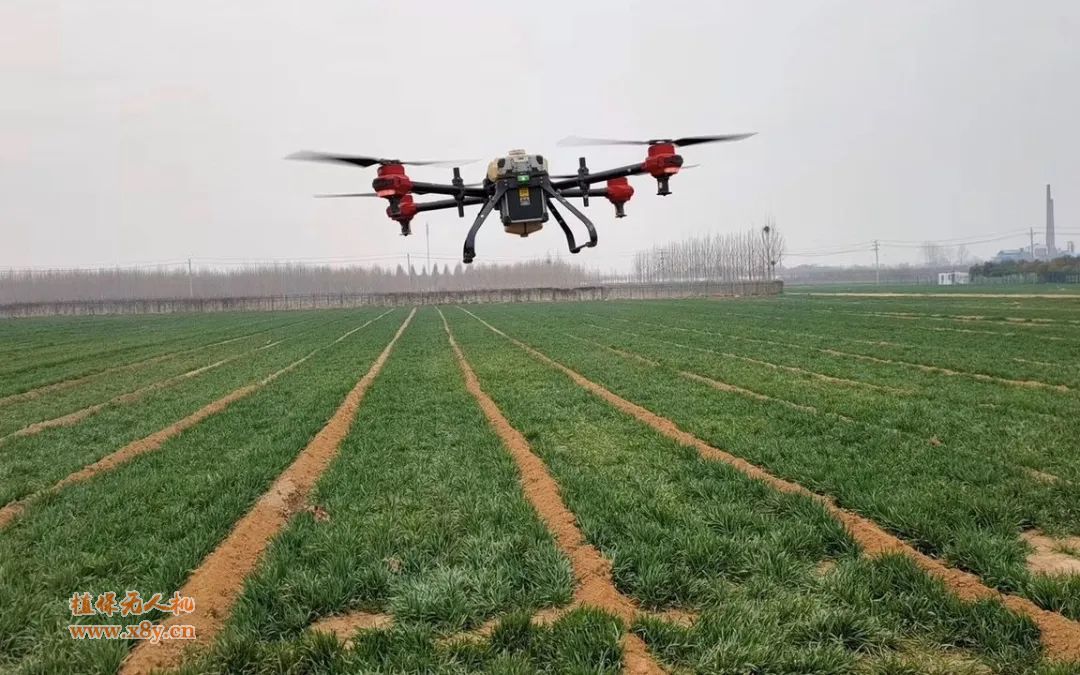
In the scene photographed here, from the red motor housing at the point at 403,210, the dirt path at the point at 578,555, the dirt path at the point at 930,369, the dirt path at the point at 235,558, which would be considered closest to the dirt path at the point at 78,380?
the dirt path at the point at 235,558

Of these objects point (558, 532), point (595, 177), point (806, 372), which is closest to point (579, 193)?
point (595, 177)

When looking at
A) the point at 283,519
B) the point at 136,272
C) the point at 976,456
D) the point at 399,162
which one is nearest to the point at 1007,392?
the point at 976,456

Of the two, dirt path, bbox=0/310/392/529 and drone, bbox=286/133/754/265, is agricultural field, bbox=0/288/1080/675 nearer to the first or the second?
dirt path, bbox=0/310/392/529

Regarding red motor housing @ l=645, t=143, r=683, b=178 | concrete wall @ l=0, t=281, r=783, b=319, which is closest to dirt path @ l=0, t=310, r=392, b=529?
red motor housing @ l=645, t=143, r=683, b=178

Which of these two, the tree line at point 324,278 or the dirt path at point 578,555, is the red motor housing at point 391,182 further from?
the tree line at point 324,278

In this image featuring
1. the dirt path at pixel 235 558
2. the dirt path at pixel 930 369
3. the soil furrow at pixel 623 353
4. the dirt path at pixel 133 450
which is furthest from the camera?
the soil furrow at pixel 623 353

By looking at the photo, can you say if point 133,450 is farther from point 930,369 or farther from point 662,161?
point 930,369
